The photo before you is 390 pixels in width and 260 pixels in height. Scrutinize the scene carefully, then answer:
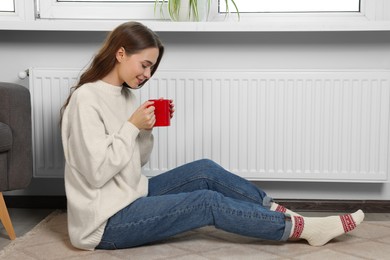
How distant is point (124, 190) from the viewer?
5.73 ft

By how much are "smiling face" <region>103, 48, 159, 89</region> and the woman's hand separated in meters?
0.10

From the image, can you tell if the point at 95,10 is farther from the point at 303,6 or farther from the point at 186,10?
the point at 303,6

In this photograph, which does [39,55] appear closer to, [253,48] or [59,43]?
[59,43]

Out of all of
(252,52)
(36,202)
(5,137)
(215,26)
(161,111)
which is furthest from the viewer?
(36,202)

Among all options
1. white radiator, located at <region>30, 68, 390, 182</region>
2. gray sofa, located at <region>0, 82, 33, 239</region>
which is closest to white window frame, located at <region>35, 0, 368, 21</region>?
white radiator, located at <region>30, 68, 390, 182</region>

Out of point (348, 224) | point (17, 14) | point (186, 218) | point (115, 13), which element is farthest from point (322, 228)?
point (17, 14)

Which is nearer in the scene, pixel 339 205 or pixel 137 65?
pixel 137 65

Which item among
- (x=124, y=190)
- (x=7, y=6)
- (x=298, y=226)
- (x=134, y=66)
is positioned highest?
(x=7, y=6)

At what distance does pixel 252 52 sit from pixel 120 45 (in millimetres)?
797

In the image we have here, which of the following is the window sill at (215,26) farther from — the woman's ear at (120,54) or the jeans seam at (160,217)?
the jeans seam at (160,217)

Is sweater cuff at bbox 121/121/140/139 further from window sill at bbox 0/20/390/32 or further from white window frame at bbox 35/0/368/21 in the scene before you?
white window frame at bbox 35/0/368/21

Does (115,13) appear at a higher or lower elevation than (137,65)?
higher

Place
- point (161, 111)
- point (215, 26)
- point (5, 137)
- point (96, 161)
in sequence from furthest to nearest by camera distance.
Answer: point (215, 26) < point (5, 137) < point (161, 111) < point (96, 161)

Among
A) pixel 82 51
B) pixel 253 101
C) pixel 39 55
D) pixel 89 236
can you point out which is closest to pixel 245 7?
pixel 253 101
